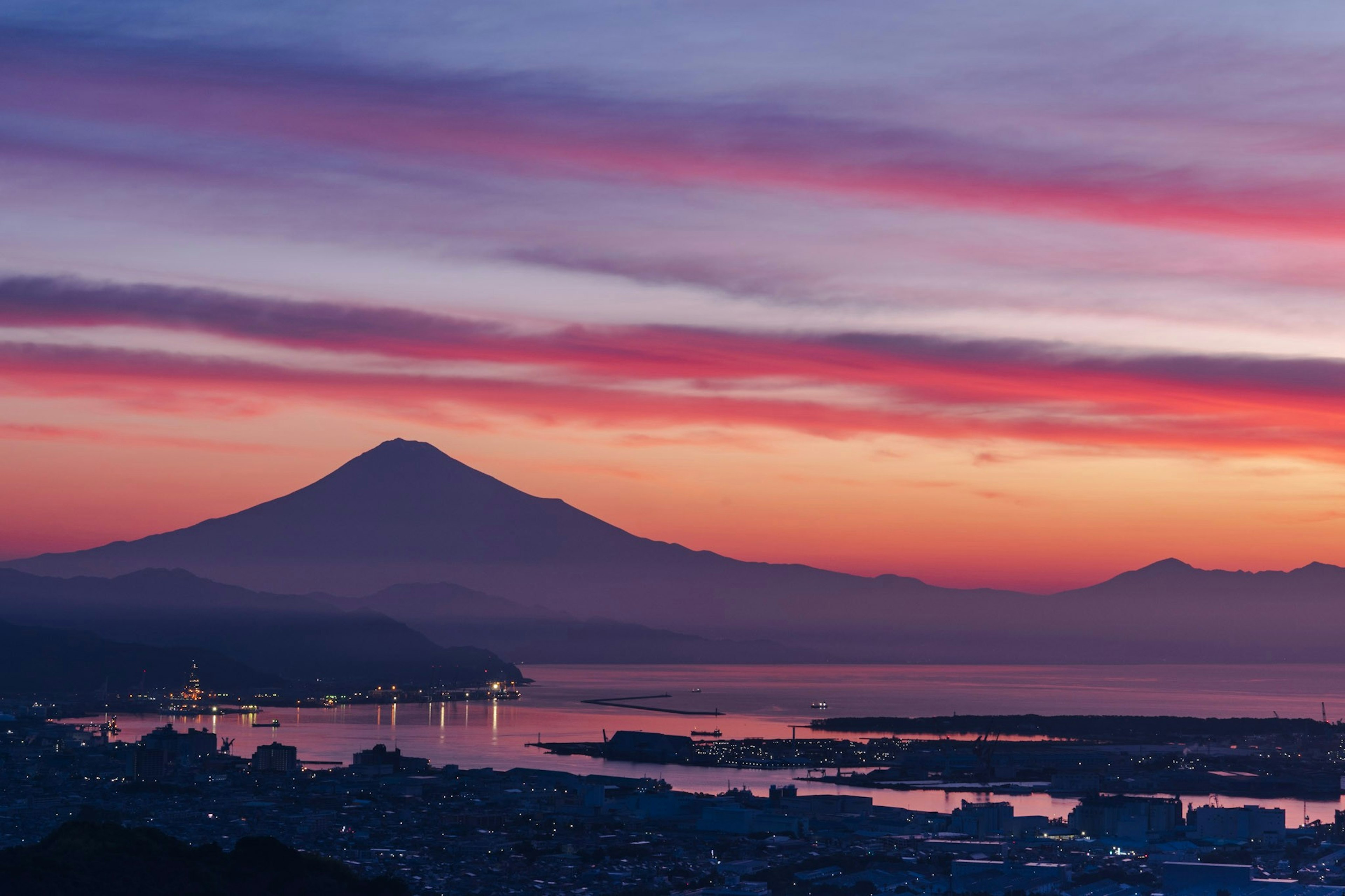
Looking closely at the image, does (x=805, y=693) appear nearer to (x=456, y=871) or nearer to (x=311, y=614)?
(x=311, y=614)

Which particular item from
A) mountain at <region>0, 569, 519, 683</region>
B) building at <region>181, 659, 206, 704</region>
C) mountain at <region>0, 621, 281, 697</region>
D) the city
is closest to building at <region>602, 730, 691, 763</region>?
the city

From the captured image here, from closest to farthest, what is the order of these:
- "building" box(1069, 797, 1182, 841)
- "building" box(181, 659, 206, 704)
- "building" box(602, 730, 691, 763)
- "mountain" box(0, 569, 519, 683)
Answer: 1. "building" box(1069, 797, 1182, 841)
2. "building" box(602, 730, 691, 763)
3. "building" box(181, 659, 206, 704)
4. "mountain" box(0, 569, 519, 683)

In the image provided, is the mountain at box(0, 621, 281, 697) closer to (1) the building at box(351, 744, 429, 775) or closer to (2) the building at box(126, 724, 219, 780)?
(2) the building at box(126, 724, 219, 780)

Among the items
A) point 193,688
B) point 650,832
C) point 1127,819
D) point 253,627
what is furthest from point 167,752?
point 253,627

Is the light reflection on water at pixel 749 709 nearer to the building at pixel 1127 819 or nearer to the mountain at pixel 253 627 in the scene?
the building at pixel 1127 819

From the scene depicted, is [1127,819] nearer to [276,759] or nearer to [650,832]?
[650,832]

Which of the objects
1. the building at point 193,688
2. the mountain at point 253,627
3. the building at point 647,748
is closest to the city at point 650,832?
the building at point 647,748
